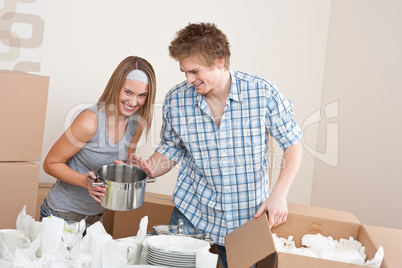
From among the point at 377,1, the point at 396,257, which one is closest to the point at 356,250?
the point at 396,257

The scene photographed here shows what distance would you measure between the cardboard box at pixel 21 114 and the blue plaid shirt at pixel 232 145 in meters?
0.51

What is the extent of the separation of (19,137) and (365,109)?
2119 millimetres

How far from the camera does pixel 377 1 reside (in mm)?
3057

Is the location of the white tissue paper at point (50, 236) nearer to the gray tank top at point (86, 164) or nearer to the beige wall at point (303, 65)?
the gray tank top at point (86, 164)

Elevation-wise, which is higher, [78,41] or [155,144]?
[78,41]

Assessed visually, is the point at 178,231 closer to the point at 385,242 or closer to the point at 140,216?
the point at 385,242

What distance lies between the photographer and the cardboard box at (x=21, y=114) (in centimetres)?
178

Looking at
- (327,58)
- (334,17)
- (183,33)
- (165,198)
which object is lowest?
(165,198)

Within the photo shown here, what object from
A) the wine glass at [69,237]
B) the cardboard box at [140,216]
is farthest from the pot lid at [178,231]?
the cardboard box at [140,216]

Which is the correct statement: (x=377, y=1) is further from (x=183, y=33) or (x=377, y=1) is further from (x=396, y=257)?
(x=396, y=257)

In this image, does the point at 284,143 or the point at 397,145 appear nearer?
the point at 284,143

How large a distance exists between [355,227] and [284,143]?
0.39 meters

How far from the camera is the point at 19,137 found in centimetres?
182

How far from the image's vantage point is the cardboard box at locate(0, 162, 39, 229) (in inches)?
→ 70.9
